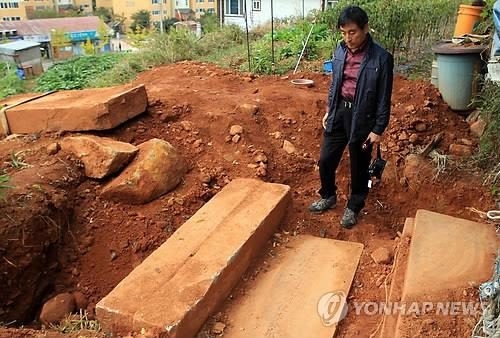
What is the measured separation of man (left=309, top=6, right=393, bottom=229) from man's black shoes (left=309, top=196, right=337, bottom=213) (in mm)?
197

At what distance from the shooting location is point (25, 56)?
10562mm

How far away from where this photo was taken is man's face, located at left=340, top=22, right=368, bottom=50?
2.85 metres

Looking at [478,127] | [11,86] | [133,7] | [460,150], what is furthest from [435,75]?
[133,7]

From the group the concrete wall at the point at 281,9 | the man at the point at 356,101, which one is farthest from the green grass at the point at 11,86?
the concrete wall at the point at 281,9

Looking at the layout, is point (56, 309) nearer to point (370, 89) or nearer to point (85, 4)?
point (370, 89)

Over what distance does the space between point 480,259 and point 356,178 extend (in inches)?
45.7

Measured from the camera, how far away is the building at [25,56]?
33.5 feet

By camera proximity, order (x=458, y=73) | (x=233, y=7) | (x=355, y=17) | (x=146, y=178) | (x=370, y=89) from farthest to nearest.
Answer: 1. (x=233, y=7)
2. (x=458, y=73)
3. (x=146, y=178)
4. (x=370, y=89)
5. (x=355, y=17)

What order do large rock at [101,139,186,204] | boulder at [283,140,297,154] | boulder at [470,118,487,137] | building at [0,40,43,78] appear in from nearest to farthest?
large rock at [101,139,186,204], boulder at [283,140,297,154], boulder at [470,118,487,137], building at [0,40,43,78]

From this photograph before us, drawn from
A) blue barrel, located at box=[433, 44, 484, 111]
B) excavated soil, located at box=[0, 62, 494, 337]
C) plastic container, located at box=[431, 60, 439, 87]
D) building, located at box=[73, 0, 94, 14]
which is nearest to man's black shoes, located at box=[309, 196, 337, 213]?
excavated soil, located at box=[0, 62, 494, 337]

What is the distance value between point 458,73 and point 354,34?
2.75 meters

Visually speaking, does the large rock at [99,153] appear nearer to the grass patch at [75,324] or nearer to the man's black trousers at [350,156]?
the grass patch at [75,324]

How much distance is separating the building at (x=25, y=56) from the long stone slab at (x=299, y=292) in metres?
9.57

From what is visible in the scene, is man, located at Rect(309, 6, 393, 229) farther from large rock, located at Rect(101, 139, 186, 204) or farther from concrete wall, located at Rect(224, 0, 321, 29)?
concrete wall, located at Rect(224, 0, 321, 29)
